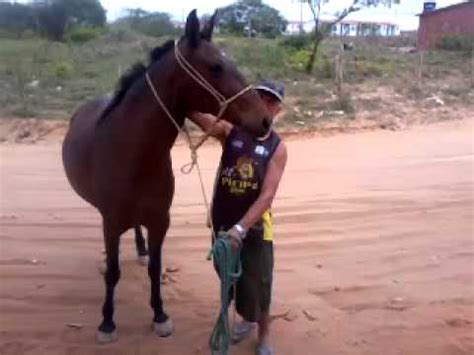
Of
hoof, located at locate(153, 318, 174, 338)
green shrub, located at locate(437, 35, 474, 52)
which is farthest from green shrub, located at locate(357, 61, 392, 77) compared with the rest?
hoof, located at locate(153, 318, 174, 338)

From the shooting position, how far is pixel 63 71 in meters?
15.8

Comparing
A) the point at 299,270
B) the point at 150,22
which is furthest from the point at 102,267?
the point at 150,22

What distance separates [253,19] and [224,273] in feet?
117

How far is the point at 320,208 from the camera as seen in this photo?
7.21 m

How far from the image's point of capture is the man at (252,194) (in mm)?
3537

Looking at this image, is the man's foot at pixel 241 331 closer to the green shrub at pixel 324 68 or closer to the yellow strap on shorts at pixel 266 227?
the yellow strap on shorts at pixel 266 227

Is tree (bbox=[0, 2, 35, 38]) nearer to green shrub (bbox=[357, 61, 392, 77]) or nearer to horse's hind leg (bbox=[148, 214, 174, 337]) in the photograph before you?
green shrub (bbox=[357, 61, 392, 77])

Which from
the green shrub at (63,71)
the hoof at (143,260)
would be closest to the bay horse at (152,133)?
the hoof at (143,260)

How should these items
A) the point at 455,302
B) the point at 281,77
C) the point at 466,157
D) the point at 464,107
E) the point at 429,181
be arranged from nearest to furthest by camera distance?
the point at 455,302
the point at 429,181
the point at 466,157
the point at 464,107
the point at 281,77

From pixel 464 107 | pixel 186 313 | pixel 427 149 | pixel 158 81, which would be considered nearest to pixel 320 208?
pixel 186 313

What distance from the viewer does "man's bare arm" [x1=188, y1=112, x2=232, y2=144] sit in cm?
A: 367

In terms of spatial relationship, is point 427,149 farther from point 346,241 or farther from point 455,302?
point 455,302

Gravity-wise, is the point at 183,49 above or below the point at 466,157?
above

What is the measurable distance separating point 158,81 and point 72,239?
270 centimetres
